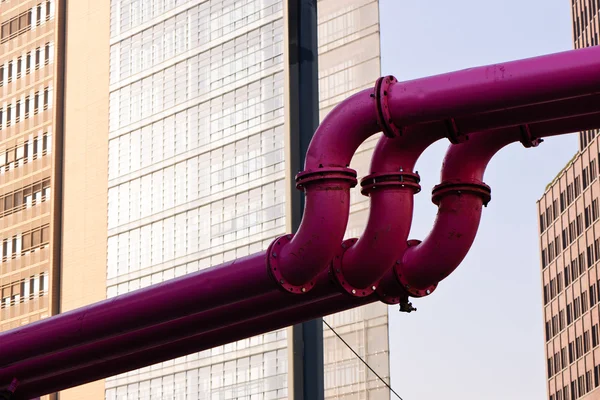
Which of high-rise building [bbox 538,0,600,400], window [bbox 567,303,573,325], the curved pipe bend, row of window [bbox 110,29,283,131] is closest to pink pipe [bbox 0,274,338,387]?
the curved pipe bend

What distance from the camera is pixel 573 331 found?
383 ft

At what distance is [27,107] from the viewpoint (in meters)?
54.8

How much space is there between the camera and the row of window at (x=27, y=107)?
2112 inches

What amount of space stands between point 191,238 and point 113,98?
6.63m

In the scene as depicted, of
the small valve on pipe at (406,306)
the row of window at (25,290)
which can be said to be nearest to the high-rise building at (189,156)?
the row of window at (25,290)

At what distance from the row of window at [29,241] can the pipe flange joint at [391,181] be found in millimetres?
43996

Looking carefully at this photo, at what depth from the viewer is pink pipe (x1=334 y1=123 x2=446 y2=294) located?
12180 millimetres

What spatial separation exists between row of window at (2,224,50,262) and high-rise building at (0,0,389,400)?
8.70m

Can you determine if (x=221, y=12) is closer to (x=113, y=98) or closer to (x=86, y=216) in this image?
(x=113, y=98)

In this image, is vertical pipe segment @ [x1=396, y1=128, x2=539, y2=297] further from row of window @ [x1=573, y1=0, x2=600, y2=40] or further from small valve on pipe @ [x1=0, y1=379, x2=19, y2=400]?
row of window @ [x1=573, y1=0, x2=600, y2=40]

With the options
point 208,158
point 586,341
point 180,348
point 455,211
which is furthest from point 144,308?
point 586,341

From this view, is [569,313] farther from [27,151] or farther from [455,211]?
[455,211]

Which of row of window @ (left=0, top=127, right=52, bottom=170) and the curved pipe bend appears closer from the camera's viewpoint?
the curved pipe bend

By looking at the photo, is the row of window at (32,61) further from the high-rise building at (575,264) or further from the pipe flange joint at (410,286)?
the high-rise building at (575,264)
